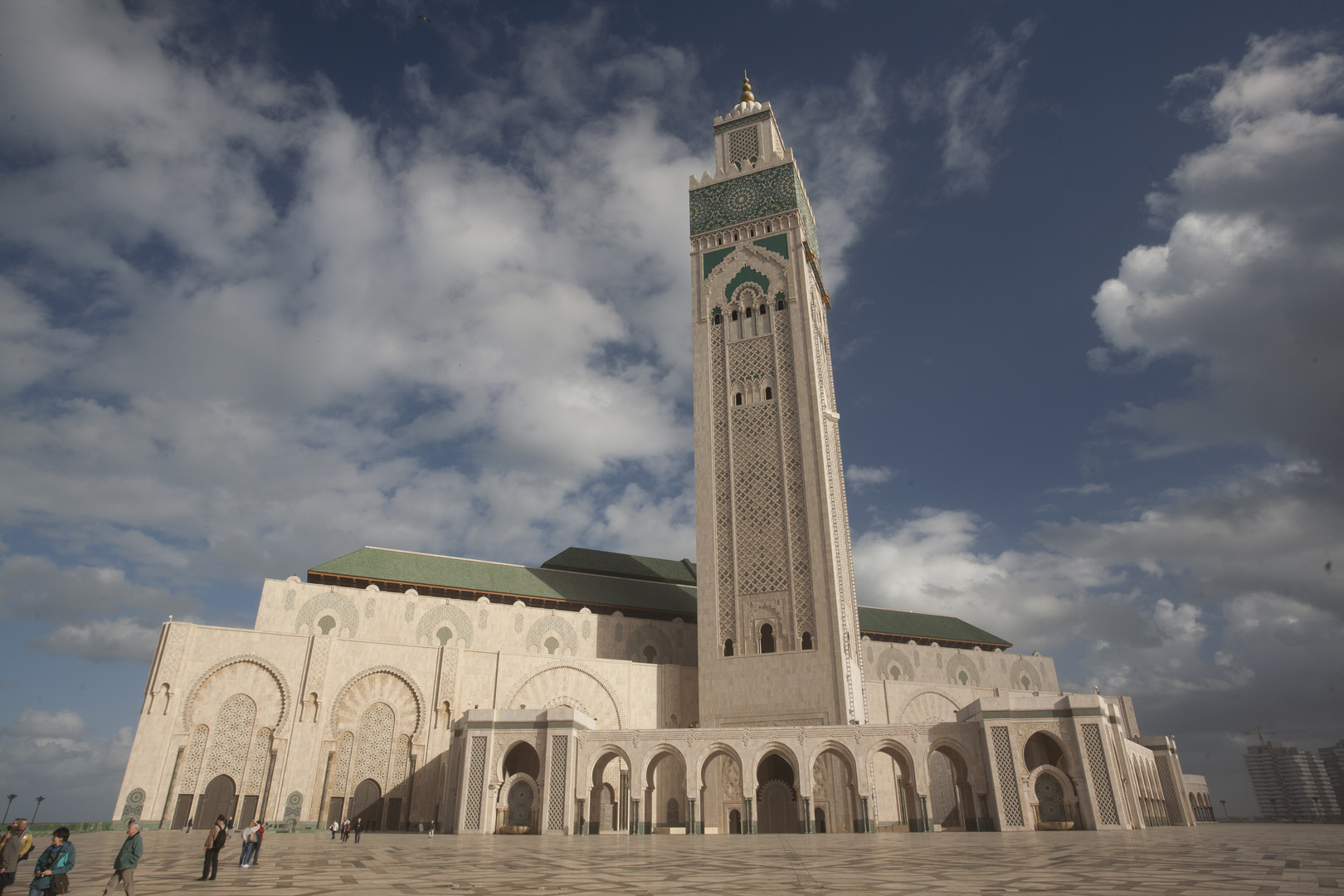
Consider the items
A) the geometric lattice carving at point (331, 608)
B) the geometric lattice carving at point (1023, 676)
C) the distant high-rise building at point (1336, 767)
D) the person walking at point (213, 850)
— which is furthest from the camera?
the distant high-rise building at point (1336, 767)

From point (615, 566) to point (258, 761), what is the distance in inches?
554

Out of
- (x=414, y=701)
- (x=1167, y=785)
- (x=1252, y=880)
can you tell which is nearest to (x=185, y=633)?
(x=414, y=701)

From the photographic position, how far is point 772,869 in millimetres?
7578

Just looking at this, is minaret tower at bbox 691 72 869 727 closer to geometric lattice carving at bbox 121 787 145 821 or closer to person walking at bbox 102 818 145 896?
geometric lattice carving at bbox 121 787 145 821

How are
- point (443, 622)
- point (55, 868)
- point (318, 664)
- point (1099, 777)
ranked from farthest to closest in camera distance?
point (443, 622)
point (318, 664)
point (1099, 777)
point (55, 868)

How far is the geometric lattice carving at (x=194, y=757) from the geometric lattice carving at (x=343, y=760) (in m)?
3.14

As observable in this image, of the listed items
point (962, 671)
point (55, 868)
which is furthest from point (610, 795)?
point (55, 868)

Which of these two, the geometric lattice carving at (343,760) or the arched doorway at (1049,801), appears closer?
the arched doorway at (1049,801)

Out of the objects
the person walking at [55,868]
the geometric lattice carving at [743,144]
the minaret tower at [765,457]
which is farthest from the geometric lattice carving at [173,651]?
the geometric lattice carving at [743,144]

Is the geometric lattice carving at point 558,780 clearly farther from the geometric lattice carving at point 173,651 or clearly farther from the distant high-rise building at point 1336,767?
the distant high-rise building at point 1336,767

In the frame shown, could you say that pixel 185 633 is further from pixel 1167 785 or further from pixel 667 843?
pixel 1167 785

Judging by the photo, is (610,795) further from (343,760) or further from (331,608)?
(331,608)

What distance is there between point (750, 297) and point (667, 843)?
18.3 metres

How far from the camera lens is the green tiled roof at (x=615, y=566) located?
30.4 meters
